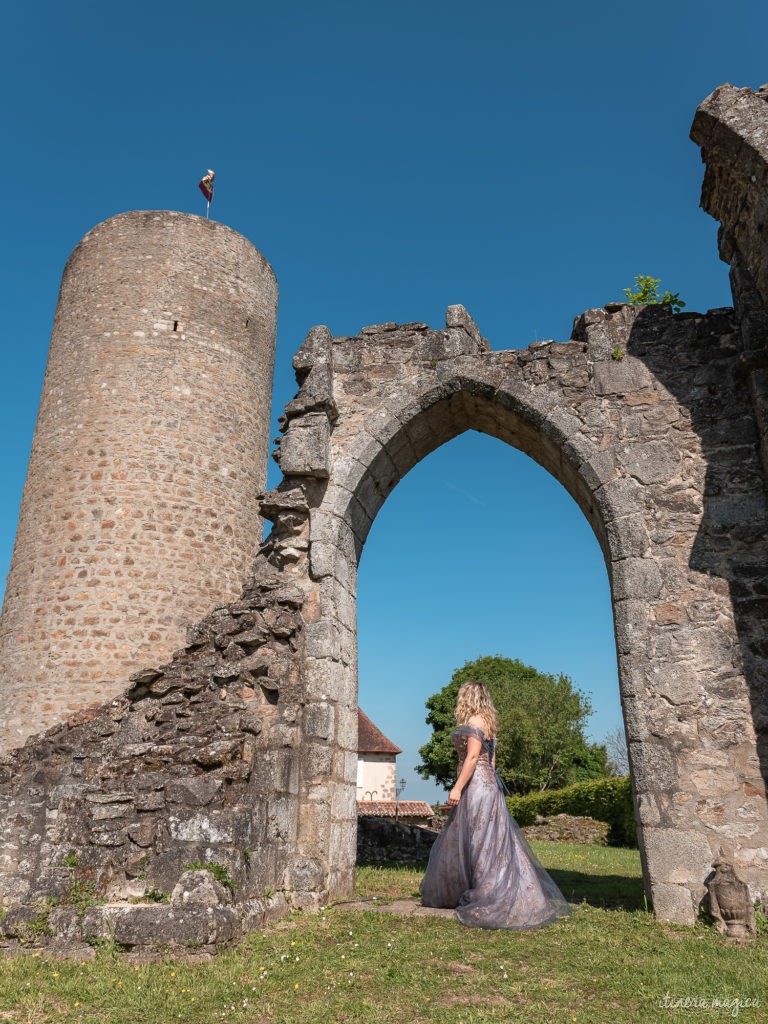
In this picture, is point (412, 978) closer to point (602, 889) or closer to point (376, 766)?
point (602, 889)

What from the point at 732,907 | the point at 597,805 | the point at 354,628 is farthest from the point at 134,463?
the point at 597,805

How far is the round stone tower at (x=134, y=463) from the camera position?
12117 mm

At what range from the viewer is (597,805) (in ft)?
57.2

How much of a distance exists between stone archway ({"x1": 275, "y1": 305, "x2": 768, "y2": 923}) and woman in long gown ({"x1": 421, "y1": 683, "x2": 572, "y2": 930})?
2.90 ft

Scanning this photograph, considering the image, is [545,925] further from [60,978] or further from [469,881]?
[60,978]

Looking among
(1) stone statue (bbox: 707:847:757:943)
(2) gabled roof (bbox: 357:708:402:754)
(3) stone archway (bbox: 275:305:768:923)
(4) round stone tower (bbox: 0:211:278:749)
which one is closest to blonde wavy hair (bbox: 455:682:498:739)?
(3) stone archway (bbox: 275:305:768:923)

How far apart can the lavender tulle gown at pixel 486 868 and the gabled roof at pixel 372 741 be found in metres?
27.9

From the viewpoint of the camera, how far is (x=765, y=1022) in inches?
120

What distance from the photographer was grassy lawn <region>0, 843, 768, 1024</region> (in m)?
3.13

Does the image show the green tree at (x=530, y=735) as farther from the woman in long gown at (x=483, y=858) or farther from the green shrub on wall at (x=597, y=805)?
the woman in long gown at (x=483, y=858)

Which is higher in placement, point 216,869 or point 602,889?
point 216,869

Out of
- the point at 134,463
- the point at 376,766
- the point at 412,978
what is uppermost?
the point at 134,463

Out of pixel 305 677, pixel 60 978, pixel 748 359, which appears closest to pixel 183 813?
pixel 60 978

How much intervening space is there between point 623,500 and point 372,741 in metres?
29.7
